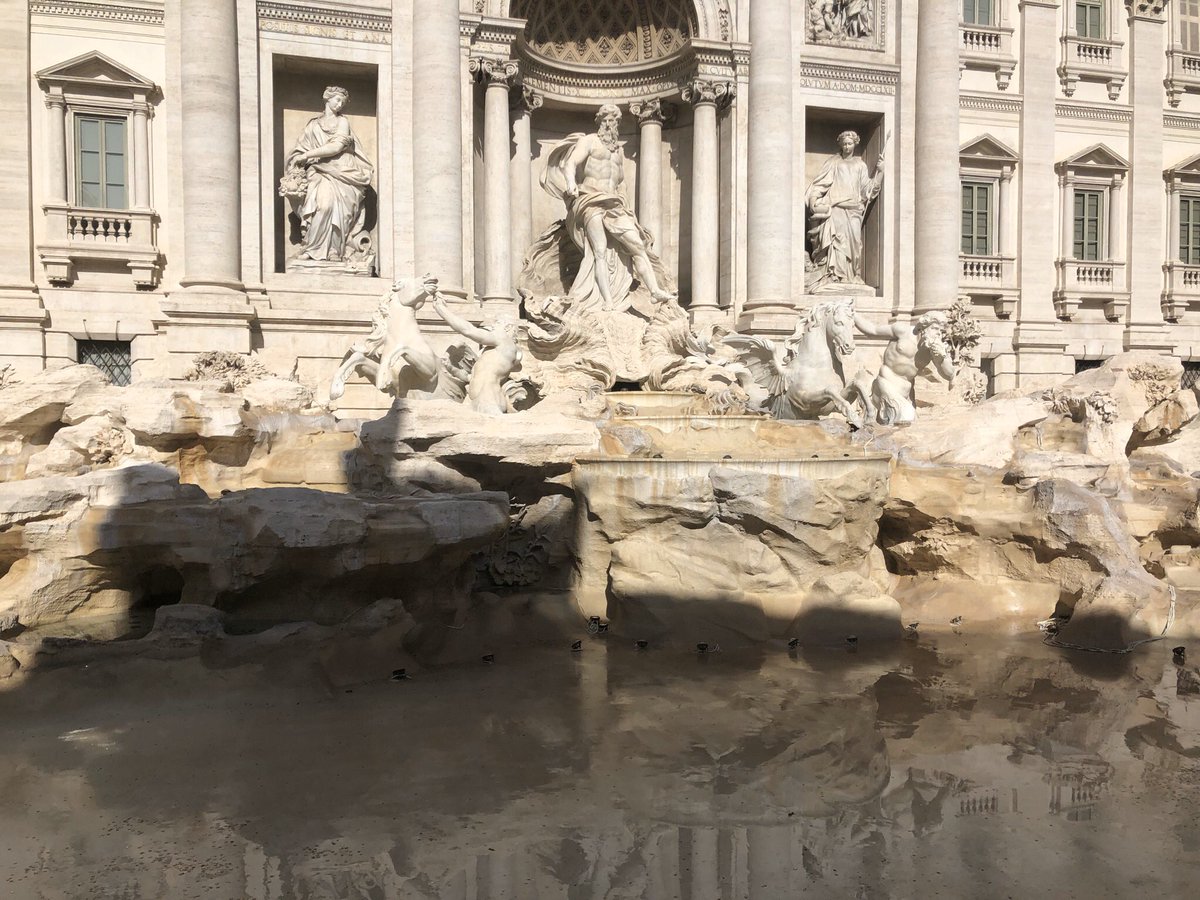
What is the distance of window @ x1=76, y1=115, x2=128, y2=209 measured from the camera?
14.8 m

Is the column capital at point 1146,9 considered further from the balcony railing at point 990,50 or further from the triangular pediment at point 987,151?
the triangular pediment at point 987,151

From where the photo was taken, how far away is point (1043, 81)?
19.1m

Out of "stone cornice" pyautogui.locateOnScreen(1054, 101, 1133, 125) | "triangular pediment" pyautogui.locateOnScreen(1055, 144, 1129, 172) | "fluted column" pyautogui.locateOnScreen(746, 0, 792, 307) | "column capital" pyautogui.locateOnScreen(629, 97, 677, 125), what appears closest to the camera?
"fluted column" pyautogui.locateOnScreen(746, 0, 792, 307)

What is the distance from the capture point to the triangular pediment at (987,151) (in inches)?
733

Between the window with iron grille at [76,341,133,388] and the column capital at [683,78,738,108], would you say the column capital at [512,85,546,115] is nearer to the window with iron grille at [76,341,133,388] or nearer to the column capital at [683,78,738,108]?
the column capital at [683,78,738,108]

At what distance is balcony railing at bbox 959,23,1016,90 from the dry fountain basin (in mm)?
→ 12723

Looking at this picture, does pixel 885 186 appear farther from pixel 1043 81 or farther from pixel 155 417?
pixel 155 417

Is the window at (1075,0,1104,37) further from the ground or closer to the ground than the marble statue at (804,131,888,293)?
further from the ground

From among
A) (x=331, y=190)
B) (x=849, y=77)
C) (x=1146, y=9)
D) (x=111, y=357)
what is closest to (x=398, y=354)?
(x=331, y=190)

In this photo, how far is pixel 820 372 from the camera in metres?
13.0

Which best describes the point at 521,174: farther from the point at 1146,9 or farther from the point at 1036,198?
the point at 1146,9

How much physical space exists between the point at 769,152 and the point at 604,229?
10.7ft

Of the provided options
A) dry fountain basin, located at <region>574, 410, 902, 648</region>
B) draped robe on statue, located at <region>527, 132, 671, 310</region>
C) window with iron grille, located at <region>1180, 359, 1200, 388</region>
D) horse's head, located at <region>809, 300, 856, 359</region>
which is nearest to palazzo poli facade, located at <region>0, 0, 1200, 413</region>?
window with iron grille, located at <region>1180, 359, 1200, 388</region>

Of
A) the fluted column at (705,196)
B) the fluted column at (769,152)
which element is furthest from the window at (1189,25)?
the fluted column at (705,196)
